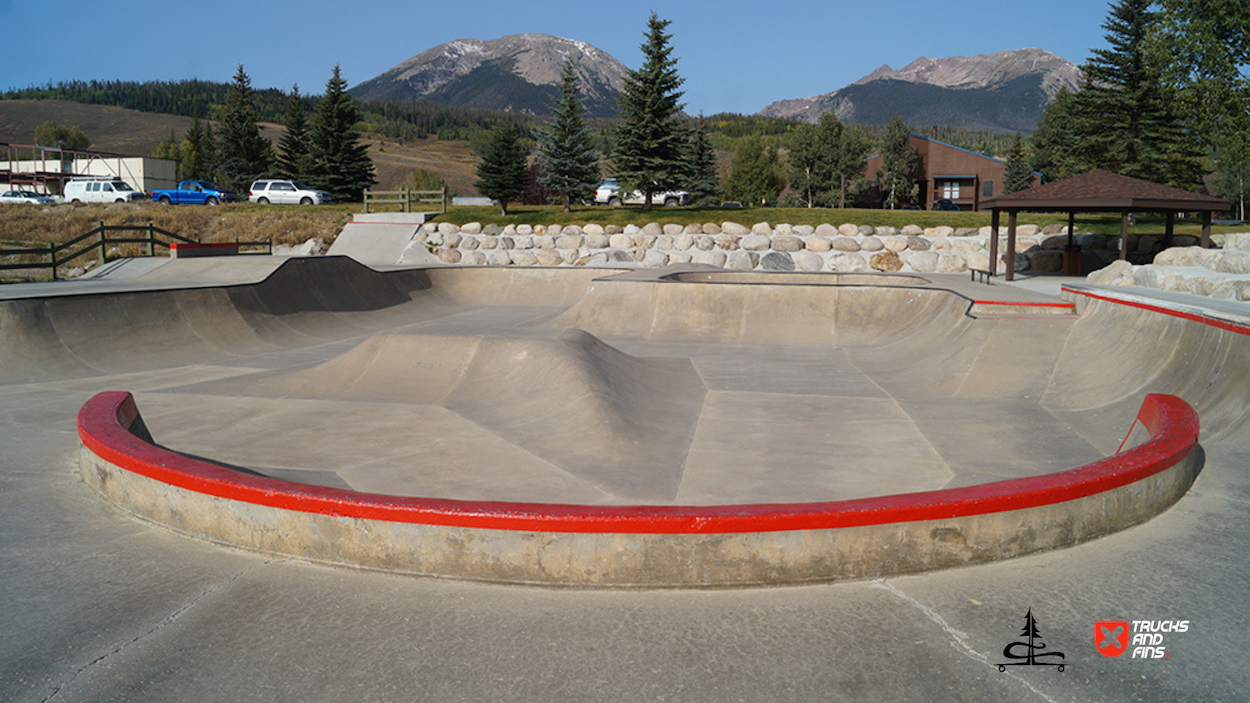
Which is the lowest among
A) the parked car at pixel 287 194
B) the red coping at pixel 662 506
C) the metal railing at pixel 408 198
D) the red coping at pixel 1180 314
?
the red coping at pixel 662 506

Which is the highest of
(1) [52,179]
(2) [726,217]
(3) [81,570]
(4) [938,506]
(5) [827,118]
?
(5) [827,118]

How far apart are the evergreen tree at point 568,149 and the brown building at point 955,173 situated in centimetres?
3918

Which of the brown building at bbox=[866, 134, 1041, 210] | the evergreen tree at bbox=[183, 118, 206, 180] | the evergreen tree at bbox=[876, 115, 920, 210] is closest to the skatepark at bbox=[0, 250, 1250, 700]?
the evergreen tree at bbox=[876, 115, 920, 210]

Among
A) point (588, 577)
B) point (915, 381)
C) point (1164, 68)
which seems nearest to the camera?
point (588, 577)

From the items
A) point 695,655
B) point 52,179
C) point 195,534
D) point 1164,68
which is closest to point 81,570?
point 195,534

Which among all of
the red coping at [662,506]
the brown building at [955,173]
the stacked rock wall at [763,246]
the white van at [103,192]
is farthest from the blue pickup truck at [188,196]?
the brown building at [955,173]

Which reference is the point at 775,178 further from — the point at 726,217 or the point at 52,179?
the point at 52,179

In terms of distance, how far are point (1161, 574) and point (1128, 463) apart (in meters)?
0.94

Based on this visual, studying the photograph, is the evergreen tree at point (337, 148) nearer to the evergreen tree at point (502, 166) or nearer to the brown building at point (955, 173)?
the evergreen tree at point (502, 166)

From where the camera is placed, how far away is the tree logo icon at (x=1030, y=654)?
3.35 m

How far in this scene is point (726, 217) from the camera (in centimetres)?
3141

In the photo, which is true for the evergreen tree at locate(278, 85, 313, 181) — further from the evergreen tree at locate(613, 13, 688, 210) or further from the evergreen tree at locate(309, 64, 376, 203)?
the evergreen tree at locate(613, 13, 688, 210)

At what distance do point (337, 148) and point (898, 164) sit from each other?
43405 mm

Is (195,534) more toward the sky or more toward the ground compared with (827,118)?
more toward the ground
